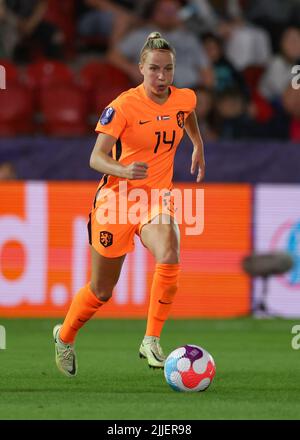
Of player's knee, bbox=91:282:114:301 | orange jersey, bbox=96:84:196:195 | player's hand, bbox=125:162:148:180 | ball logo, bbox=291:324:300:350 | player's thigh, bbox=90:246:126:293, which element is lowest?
ball logo, bbox=291:324:300:350

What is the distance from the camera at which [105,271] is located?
24.9 feet

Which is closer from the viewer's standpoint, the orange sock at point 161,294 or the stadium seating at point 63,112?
the orange sock at point 161,294

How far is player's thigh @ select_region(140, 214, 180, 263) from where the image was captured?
7434 mm

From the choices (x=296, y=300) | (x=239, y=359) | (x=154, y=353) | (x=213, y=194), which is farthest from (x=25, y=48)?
(x=154, y=353)

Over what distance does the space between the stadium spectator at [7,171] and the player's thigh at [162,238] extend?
482 cm

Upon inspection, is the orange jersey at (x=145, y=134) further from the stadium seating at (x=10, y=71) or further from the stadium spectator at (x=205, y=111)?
the stadium seating at (x=10, y=71)

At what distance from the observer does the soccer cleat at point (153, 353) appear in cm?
Result: 760

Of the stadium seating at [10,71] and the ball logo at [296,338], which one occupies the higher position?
the stadium seating at [10,71]

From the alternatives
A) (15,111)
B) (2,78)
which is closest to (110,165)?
(2,78)

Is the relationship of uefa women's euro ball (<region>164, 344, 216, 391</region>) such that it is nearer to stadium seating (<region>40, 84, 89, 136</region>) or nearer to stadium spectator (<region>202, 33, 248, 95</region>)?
stadium seating (<region>40, 84, 89, 136</region>)

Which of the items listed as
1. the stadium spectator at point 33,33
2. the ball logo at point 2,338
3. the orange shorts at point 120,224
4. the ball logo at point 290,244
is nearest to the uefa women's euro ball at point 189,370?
the orange shorts at point 120,224

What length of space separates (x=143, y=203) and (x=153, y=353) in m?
0.92

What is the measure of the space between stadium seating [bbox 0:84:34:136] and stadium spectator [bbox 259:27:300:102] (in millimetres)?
2782

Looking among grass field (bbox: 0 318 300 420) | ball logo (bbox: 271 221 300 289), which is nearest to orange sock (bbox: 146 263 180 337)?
grass field (bbox: 0 318 300 420)
